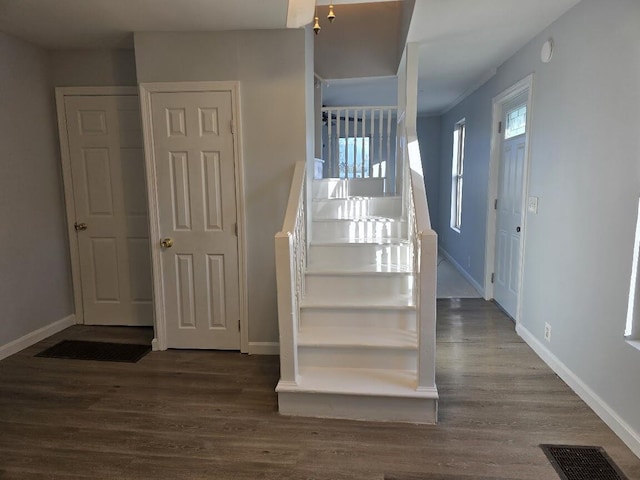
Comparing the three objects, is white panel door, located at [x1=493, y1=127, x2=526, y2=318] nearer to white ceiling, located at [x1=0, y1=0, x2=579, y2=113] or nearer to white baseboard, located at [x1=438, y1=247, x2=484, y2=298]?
white baseboard, located at [x1=438, y1=247, x2=484, y2=298]

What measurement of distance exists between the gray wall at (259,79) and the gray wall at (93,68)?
0.57 m

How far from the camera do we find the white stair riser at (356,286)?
2.90 meters

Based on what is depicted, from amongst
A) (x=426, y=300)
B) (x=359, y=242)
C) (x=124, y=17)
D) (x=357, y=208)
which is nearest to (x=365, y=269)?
(x=359, y=242)

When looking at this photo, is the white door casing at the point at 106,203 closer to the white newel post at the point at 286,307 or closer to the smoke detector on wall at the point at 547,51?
the white newel post at the point at 286,307

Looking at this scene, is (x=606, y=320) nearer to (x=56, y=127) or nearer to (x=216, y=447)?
(x=216, y=447)

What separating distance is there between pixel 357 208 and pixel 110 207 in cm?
227

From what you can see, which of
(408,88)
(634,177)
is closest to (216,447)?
(634,177)

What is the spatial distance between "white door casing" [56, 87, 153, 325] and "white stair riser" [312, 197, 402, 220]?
1610 mm

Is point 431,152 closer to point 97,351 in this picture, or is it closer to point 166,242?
point 166,242

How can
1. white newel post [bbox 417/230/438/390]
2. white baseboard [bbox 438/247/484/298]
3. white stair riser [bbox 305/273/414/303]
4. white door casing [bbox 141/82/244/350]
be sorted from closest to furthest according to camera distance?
white newel post [bbox 417/230/438/390], white stair riser [bbox 305/273/414/303], white door casing [bbox 141/82/244/350], white baseboard [bbox 438/247/484/298]

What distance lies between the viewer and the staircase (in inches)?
90.9

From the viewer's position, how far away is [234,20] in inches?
108

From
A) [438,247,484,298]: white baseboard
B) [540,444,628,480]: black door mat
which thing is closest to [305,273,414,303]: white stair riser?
[540,444,628,480]: black door mat

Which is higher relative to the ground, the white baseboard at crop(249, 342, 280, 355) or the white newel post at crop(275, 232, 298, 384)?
the white newel post at crop(275, 232, 298, 384)
